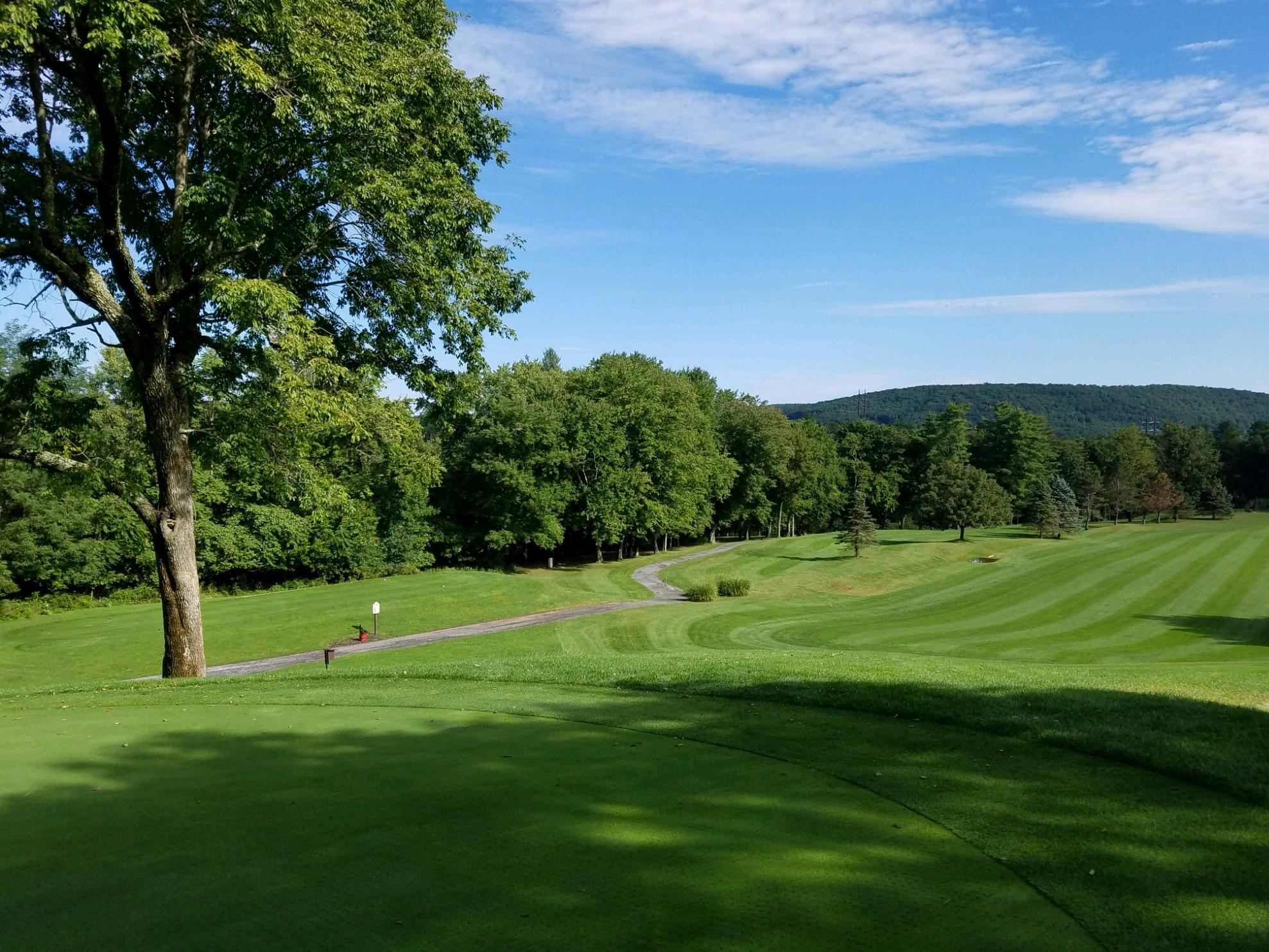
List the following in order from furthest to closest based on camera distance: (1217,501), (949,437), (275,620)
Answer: (1217,501) → (949,437) → (275,620)

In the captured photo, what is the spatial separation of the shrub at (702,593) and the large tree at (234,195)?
30.3m

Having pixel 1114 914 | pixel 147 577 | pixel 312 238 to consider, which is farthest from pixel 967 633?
pixel 147 577

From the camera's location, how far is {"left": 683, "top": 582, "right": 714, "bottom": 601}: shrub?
4338cm

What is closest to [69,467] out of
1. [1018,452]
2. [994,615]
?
[994,615]

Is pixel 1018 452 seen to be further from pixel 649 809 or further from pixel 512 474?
pixel 649 809

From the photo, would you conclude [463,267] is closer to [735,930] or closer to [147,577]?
[735,930]

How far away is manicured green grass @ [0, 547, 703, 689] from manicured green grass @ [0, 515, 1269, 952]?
66.2 feet

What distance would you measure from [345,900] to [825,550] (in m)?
58.5

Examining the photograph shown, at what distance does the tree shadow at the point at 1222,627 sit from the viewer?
1072 inches

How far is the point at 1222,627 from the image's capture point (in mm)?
29688

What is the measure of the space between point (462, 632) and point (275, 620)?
7717 millimetres

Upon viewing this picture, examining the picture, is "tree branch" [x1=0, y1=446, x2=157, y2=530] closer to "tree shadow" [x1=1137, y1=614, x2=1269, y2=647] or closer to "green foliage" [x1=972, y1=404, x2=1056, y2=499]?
"tree shadow" [x1=1137, y1=614, x2=1269, y2=647]

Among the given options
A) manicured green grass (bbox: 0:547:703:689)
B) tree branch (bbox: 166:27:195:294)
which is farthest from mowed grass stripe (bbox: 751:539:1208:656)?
tree branch (bbox: 166:27:195:294)

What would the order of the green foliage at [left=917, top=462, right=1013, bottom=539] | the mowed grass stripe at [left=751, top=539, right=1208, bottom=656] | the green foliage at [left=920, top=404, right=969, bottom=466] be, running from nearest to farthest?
the mowed grass stripe at [left=751, top=539, right=1208, bottom=656]
the green foliage at [left=917, top=462, right=1013, bottom=539]
the green foliage at [left=920, top=404, right=969, bottom=466]
